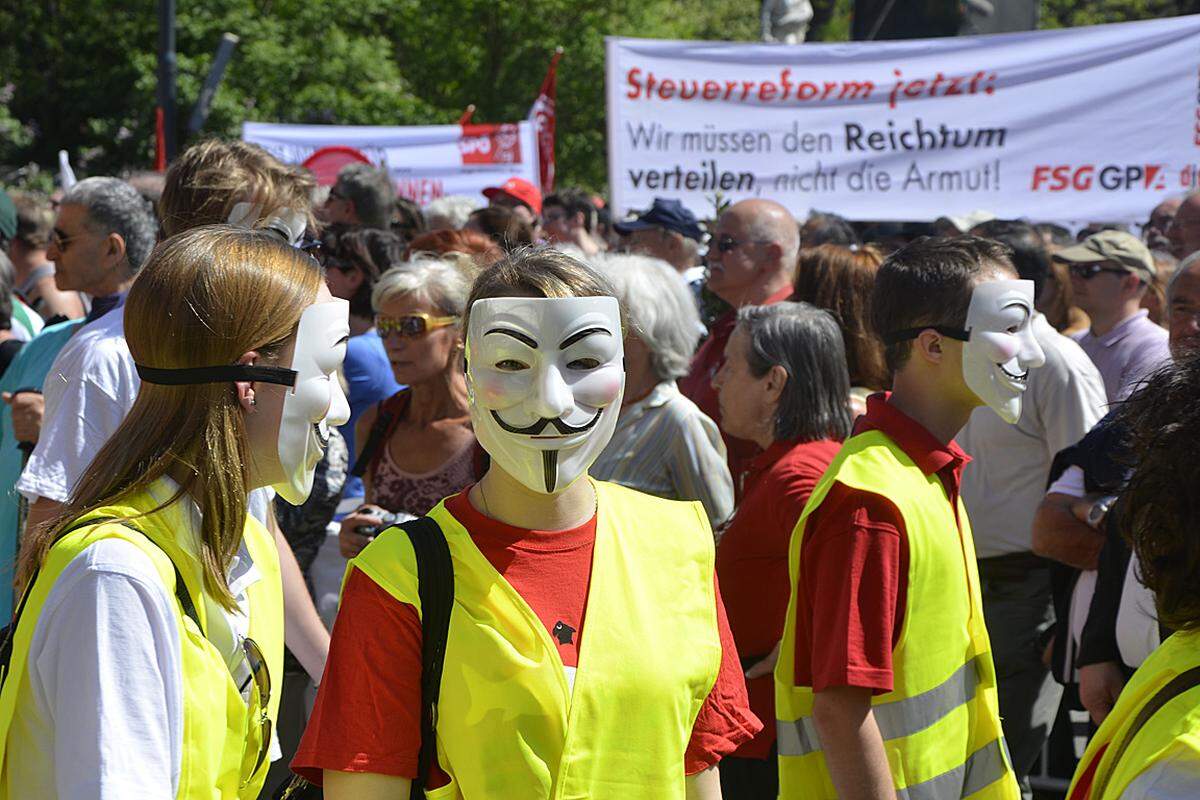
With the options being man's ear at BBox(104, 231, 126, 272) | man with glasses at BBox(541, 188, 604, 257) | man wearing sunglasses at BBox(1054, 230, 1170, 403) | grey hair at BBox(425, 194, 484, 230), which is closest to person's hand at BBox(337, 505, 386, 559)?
man's ear at BBox(104, 231, 126, 272)

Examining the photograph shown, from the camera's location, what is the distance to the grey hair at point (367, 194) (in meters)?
6.96

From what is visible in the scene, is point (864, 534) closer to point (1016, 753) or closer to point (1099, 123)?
point (1016, 753)

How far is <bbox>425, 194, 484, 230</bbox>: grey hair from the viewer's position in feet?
27.0

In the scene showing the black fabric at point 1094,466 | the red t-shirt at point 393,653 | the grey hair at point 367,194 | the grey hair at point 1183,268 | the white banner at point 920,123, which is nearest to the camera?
the red t-shirt at point 393,653

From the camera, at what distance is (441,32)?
2667 centimetres

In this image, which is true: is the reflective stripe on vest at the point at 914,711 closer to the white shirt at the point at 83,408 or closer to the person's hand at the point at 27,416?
the white shirt at the point at 83,408

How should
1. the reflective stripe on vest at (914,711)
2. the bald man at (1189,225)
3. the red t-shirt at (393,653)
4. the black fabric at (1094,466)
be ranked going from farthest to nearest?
the bald man at (1189,225), the black fabric at (1094,466), the reflective stripe on vest at (914,711), the red t-shirt at (393,653)

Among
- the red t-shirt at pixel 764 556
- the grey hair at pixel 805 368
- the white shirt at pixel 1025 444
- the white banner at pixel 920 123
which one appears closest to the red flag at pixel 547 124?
the white banner at pixel 920 123

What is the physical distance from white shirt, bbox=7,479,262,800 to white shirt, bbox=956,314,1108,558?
11.3ft

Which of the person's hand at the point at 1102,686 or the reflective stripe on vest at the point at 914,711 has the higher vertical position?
the reflective stripe on vest at the point at 914,711

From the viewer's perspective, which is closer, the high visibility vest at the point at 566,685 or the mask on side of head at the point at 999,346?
the high visibility vest at the point at 566,685

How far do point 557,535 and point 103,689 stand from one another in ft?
2.35

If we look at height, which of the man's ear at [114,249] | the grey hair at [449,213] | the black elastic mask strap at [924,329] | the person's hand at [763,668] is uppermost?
the man's ear at [114,249]

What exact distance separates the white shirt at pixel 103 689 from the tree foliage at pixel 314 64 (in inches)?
864
